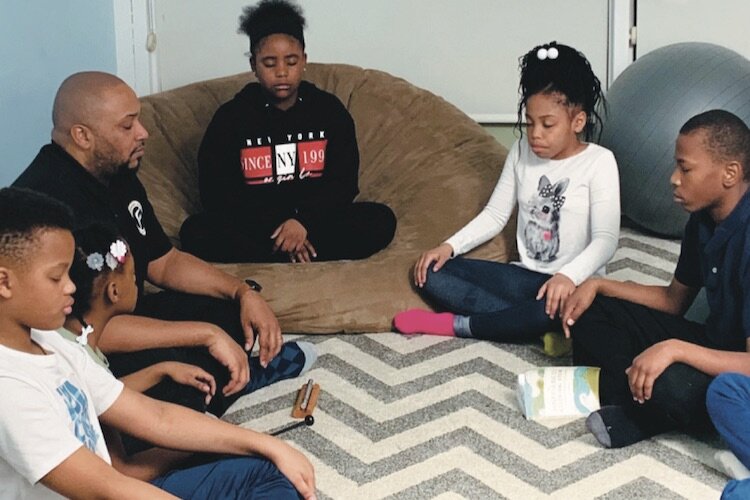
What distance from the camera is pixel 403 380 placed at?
2619 mm

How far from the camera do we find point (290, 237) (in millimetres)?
2988

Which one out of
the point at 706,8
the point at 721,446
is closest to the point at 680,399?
the point at 721,446

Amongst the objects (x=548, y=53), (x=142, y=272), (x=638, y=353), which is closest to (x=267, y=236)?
(x=142, y=272)

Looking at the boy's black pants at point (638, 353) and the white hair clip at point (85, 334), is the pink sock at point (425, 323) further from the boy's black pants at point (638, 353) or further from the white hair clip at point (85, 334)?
the white hair clip at point (85, 334)

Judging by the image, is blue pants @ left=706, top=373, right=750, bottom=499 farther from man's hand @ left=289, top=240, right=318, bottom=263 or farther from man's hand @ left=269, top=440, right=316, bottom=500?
man's hand @ left=289, top=240, right=318, bottom=263

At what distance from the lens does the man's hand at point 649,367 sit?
2168 mm

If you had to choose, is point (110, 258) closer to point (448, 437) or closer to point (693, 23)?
point (448, 437)

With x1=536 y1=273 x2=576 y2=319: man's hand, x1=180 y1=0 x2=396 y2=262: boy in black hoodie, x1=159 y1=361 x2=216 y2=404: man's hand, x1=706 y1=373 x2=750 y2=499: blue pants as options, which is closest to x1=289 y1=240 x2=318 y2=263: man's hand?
Answer: x1=180 y1=0 x2=396 y2=262: boy in black hoodie

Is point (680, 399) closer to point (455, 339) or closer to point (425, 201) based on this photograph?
point (455, 339)

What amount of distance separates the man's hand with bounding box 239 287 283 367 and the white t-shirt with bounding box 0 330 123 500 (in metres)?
0.84

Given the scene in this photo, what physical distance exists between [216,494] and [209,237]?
1384 millimetres

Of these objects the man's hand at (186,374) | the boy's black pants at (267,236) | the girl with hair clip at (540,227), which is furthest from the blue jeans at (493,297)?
the man's hand at (186,374)

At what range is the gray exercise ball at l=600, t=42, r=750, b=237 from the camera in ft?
10.7

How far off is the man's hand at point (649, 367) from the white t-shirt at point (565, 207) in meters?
0.47
